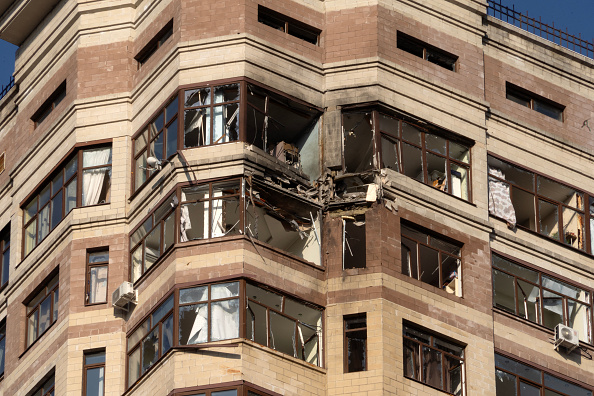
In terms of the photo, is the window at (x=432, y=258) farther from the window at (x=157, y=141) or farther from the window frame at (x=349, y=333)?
the window at (x=157, y=141)

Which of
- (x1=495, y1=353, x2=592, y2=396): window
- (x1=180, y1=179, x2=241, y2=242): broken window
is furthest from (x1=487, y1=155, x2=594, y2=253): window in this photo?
(x1=180, y1=179, x2=241, y2=242): broken window

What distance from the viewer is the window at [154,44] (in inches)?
2258

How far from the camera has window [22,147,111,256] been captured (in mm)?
57031

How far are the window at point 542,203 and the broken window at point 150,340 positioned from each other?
37.6 ft

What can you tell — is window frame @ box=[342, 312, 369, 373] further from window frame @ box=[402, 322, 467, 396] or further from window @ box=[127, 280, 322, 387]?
window frame @ box=[402, 322, 467, 396]

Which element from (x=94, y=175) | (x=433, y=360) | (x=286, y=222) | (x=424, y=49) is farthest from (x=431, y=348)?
(x=94, y=175)

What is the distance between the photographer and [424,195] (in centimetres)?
5522

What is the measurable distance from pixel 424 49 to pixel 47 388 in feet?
50.3

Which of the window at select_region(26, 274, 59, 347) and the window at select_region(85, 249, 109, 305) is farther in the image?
the window at select_region(26, 274, 59, 347)

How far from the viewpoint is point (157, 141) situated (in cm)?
5569

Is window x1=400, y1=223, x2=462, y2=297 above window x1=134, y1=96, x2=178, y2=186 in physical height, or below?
below

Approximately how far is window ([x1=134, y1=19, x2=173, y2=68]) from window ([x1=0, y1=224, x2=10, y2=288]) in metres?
7.82

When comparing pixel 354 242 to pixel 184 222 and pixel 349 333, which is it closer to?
pixel 349 333

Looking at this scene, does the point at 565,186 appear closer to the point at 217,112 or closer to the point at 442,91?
the point at 442,91
